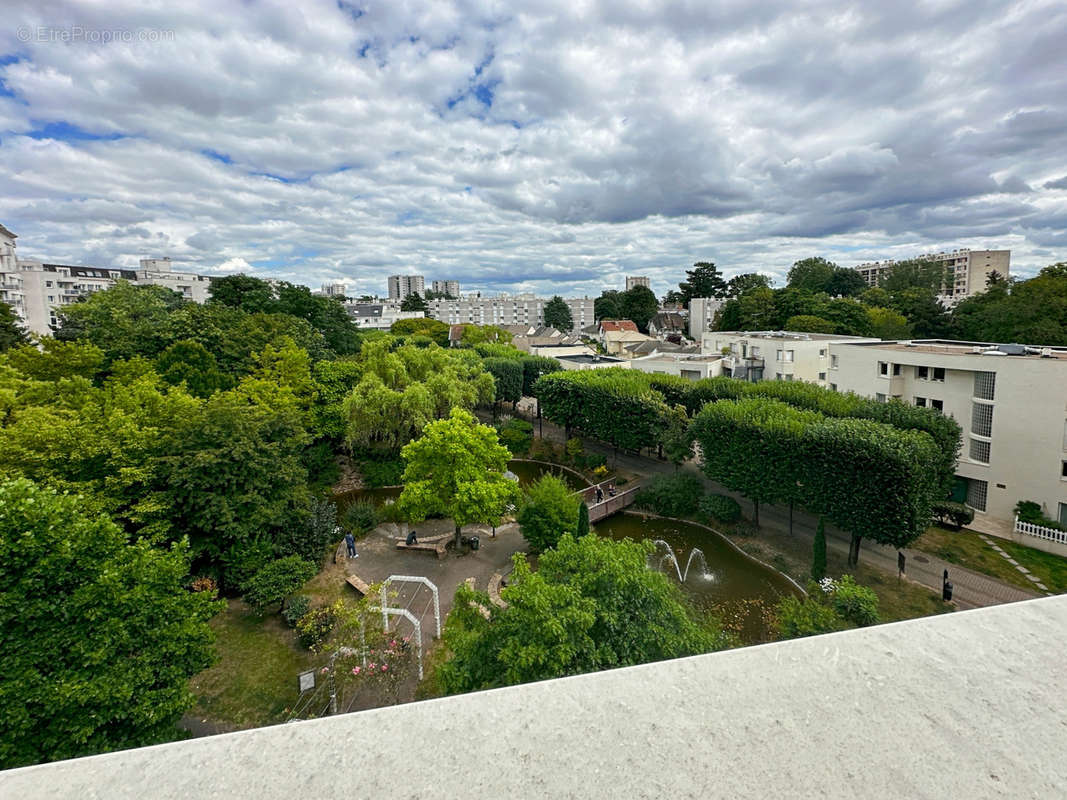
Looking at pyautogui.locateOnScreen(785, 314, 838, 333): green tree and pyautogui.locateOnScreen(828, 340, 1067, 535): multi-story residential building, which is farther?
pyautogui.locateOnScreen(785, 314, 838, 333): green tree

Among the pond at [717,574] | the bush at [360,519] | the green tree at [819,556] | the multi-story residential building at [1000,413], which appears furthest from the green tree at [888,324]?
the bush at [360,519]

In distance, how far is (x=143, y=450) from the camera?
614 inches

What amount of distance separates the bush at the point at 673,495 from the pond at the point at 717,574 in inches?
25.2

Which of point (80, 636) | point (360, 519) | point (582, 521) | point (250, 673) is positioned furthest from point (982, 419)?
point (80, 636)

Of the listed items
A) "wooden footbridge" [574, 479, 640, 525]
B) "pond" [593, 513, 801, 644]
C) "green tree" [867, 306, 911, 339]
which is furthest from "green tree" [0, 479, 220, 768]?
"green tree" [867, 306, 911, 339]

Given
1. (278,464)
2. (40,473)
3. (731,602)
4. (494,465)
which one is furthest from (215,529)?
(731,602)

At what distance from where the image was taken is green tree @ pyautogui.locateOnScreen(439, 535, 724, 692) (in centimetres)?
777

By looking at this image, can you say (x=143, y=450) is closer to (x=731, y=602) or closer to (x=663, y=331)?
(x=731, y=602)

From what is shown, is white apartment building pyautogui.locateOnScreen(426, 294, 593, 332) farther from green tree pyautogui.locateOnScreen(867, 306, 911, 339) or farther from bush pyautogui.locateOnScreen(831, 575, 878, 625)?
bush pyautogui.locateOnScreen(831, 575, 878, 625)

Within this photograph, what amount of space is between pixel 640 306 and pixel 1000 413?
8208 centimetres

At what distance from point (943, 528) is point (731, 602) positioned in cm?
1260

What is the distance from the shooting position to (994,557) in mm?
19234

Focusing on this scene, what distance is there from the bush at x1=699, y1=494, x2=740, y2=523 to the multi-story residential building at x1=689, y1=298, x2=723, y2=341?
6812cm

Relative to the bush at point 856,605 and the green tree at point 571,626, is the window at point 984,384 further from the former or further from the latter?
the green tree at point 571,626
